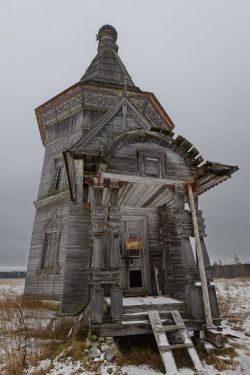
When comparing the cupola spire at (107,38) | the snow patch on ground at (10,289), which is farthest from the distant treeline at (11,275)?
the cupola spire at (107,38)

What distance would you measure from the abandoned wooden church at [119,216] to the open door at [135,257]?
0.12 ft

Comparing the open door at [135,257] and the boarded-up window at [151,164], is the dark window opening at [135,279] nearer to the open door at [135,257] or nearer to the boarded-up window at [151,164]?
the open door at [135,257]

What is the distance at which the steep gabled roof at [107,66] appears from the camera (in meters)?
17.2

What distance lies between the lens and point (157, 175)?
7.56 m

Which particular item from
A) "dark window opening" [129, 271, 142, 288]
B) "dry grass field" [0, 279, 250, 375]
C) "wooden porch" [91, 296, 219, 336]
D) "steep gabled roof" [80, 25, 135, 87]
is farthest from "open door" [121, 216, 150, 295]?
"steep gabled roof" [80, 25, 135, 87]

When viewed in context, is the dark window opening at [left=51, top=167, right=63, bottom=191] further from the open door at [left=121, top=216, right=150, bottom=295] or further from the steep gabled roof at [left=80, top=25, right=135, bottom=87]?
the steep gabled roof at [left=80, top=25, right=135, bottom=87]

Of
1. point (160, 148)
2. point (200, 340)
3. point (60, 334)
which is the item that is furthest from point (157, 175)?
point (60, 334)

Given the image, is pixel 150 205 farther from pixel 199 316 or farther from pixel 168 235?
pixel 199 316

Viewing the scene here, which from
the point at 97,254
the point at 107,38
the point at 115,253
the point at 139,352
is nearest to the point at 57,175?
the point at 97,254

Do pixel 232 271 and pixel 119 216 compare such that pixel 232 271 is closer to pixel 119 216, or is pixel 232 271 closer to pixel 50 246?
pixel 50 246

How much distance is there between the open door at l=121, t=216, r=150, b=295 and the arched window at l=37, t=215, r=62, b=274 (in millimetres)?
3744

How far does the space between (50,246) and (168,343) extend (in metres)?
8.55

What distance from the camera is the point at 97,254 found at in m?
6.25

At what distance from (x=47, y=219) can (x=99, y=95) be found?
25.9ft
